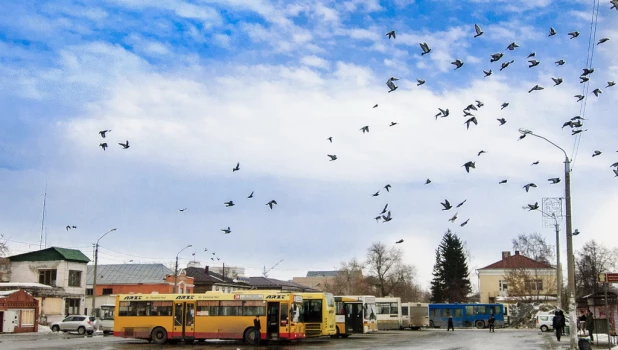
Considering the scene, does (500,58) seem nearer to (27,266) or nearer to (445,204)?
(445,204)

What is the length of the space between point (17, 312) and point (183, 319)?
23511 millimetres

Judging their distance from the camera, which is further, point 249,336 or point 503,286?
point 503,286

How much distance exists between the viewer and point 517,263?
100 m

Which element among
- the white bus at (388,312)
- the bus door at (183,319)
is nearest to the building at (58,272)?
the white bus at (388,312)

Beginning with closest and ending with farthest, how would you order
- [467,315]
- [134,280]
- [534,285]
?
[467,315] → [134,280] → [534,285]

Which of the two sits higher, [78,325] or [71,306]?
[71,306]

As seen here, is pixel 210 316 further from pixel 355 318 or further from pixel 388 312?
pixel 388 312

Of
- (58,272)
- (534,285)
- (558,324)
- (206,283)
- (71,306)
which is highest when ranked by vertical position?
(58,272)

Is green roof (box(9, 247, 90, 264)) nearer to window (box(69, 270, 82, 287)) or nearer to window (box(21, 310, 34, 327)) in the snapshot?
window (box(69, 270, 82, 287))

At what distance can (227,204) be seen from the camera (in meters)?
25.4

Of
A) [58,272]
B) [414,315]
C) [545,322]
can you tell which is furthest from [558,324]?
[58,272]

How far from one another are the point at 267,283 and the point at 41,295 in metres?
64.8

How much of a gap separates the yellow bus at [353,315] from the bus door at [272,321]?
8959mm

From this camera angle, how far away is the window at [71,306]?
70.2 meters
